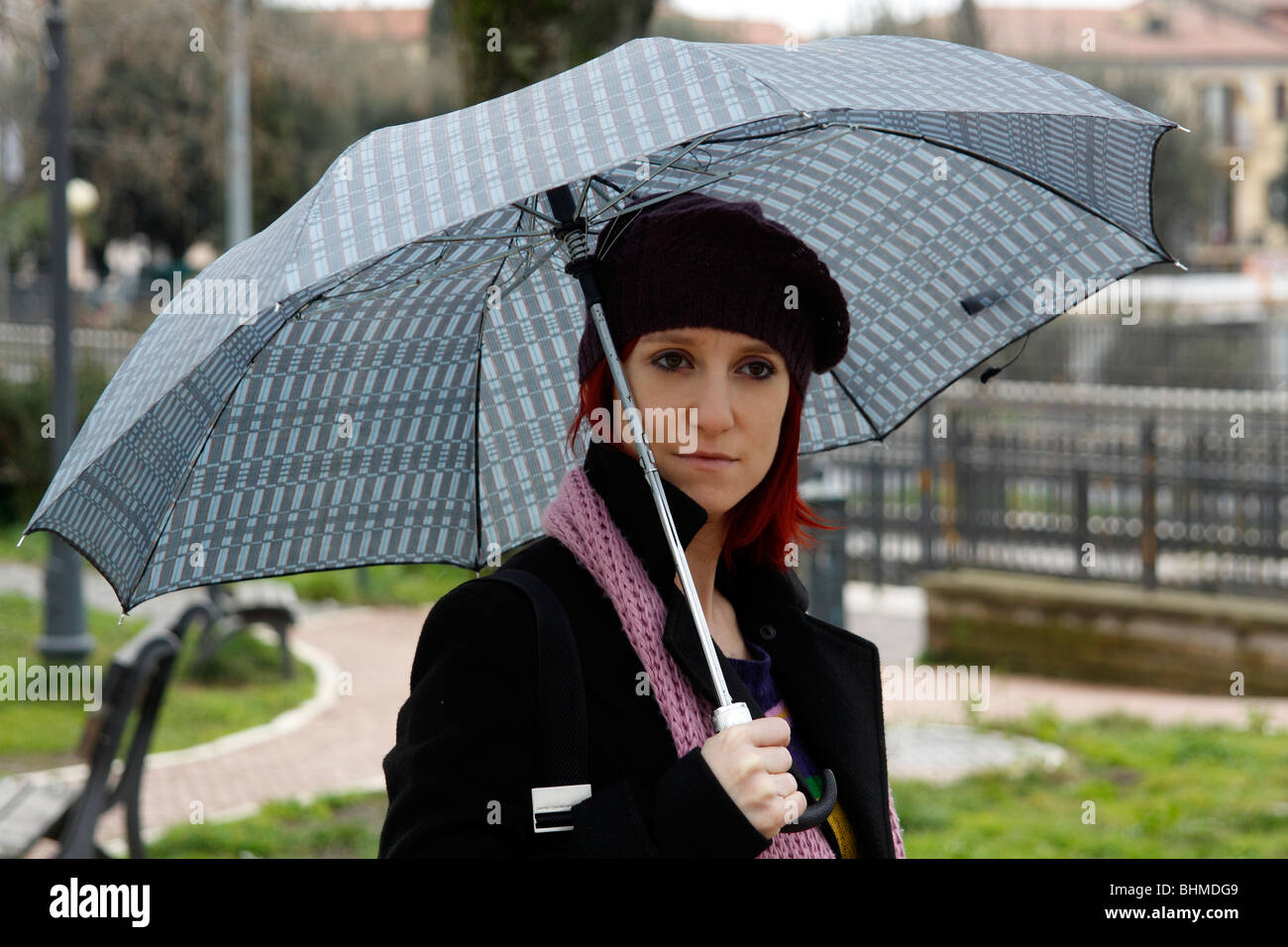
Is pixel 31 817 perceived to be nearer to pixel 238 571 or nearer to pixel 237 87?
pixel 238 571

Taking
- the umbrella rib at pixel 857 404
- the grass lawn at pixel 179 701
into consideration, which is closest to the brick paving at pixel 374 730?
the grass lawn at pixel 179 701

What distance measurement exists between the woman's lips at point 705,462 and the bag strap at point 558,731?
1.13 feet

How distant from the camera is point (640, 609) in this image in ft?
6.83

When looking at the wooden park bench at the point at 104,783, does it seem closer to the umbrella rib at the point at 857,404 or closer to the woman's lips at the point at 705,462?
the umbrella rib at the point at 857,404

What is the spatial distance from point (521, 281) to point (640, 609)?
732 mm

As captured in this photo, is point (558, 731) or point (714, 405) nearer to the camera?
point (558, 731)

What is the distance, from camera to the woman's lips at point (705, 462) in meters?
2.17

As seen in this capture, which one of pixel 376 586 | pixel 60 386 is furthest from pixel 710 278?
pixel 376 586

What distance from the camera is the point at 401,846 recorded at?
1890 millimetres

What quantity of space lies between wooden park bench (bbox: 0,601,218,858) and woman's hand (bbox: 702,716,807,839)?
3579mm

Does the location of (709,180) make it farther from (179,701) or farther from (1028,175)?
(179,701)

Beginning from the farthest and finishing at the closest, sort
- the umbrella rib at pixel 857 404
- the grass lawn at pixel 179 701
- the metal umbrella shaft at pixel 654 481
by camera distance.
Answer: the grass lawn at pixel 179 701, the umbrella rib at pixel 857 404, the metal umbrella shaft at pixel 654 481
